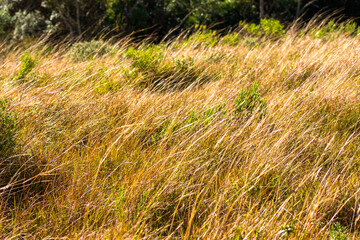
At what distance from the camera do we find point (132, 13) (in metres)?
11.5

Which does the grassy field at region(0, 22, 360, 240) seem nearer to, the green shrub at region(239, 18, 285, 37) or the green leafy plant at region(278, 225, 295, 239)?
the green leafy plant at region(278, 225, 295, 239)

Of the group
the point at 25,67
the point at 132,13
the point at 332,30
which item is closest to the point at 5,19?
the point at 132,13

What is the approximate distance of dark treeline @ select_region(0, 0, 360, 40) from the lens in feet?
35.2

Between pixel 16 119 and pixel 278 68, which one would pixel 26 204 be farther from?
pixel 278 68

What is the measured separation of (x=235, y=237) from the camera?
59.8 inches

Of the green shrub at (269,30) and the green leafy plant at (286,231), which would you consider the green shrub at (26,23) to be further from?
the green leafy plant at (286,231)

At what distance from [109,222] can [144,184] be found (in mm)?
246

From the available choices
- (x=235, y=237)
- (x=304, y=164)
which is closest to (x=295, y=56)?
(x=304, y=164)

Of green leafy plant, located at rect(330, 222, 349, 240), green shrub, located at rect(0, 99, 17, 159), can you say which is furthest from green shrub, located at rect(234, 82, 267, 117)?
green shrub, located at rect(0, 99, 17, 159)

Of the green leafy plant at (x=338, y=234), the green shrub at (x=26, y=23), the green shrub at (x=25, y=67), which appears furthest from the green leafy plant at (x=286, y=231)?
the green shrub at (x=26, y=23)

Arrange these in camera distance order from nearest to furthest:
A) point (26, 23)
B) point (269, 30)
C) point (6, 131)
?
point (6, 131) < point (269, 30) < point (26, 23)

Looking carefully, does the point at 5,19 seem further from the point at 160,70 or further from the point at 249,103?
the point at 249,103

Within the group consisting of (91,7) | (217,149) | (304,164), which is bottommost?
(304,164)

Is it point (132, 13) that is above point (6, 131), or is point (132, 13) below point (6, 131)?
above
